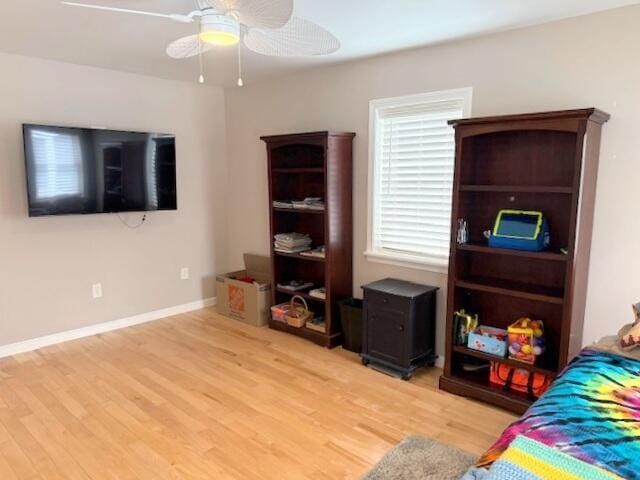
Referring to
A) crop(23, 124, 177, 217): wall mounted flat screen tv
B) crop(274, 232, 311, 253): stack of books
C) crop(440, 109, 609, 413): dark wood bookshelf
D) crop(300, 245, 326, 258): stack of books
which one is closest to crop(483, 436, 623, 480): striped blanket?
crop(440, 109, 609, 413): dark wood bookshelf

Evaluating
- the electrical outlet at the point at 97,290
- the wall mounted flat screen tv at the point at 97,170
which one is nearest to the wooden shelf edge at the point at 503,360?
the wall mounted flat screen tv at the point at 97,170

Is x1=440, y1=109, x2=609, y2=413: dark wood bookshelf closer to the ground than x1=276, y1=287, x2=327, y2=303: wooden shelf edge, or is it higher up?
higher up

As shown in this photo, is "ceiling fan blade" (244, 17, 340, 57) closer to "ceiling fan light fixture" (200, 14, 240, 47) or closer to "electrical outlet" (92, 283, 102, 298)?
"ceiling fan light fixture" (200, 14, 240, 47)

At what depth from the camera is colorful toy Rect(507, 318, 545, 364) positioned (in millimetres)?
2650

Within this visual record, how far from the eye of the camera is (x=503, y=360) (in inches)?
107

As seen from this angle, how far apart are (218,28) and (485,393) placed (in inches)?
102

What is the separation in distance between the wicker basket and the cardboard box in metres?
0.33

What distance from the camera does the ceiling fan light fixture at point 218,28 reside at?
6.69ft

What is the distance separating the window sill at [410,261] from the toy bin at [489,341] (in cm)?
49

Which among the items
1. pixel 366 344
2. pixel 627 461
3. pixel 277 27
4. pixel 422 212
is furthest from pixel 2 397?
pixel 627 461

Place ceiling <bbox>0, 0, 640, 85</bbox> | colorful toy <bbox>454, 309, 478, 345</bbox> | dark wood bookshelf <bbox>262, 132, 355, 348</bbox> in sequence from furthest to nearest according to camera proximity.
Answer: dark wood bookshelf <bbox>262, 132, 355, 348</bbox> → colorful toy <bbox>454, 309, 478, 345</bbox> → ceiling <bbox>0, 0, 640, 85</bbox>

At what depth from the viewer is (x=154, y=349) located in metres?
3.68

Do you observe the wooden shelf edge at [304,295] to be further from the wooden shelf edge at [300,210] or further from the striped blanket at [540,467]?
the striped blanket at [540,467]

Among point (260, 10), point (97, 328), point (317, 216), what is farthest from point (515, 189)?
point (97, 328)
